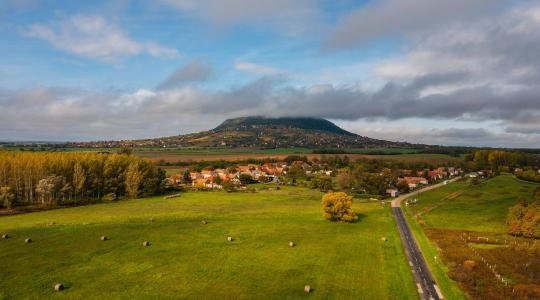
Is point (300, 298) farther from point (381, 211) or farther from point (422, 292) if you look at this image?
point (381, 211)

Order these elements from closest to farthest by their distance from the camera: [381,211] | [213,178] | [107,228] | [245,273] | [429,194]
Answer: [245,273] < [107,228] < [381,211] < [429,194] < [213,178]

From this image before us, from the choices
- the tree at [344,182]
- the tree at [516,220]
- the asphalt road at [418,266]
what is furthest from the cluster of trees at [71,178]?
the tree at [516,220]

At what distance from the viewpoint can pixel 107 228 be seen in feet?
223

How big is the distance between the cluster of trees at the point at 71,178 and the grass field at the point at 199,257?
1947cm

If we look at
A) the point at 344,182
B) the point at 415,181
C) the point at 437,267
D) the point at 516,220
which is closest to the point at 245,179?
the point at 344,182

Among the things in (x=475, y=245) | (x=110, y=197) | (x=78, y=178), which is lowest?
(x=475, y=245)

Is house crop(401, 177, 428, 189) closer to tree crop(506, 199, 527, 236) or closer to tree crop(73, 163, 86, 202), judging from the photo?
tree crop(506, 199, 527, 236)

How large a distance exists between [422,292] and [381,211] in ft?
194

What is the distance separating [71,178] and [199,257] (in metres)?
80.0

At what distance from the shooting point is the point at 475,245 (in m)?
65.6

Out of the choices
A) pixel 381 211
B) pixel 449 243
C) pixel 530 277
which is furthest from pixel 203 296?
pixel 381 211

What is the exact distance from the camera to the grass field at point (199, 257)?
40750 mm

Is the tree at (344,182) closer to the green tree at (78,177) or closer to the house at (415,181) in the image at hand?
the house at (415,181)

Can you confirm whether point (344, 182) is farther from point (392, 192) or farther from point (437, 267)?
point (437, 267)
